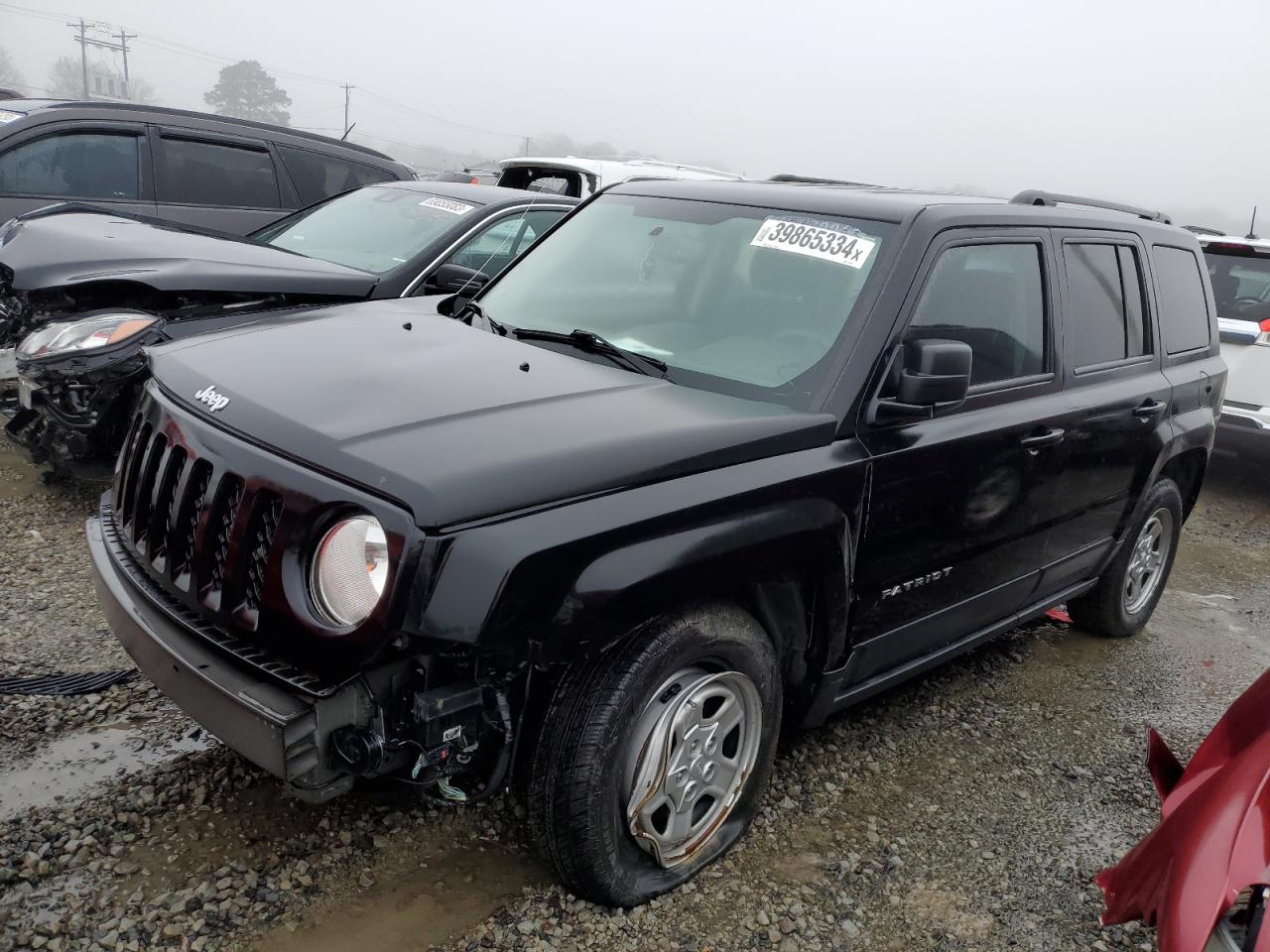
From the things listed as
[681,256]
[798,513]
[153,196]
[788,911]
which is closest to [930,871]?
[788,911]

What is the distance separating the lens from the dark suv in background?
6910 millimetres

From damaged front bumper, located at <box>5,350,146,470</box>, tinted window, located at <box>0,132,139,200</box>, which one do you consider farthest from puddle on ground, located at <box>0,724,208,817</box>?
tinted window, located at <box>0,132,139,200</box>

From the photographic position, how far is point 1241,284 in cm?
791

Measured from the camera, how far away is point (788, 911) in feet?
9.05

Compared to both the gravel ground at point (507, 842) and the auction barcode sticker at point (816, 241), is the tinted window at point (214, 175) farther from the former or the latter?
the auction barcode sticker at point (816, 241)

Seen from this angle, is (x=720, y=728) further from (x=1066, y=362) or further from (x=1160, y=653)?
(x=1160, y=653)

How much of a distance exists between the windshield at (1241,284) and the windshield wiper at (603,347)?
6.28m

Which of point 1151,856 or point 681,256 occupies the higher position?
point 681,256

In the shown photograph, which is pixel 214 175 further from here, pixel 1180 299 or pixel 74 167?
pixel 1180 299

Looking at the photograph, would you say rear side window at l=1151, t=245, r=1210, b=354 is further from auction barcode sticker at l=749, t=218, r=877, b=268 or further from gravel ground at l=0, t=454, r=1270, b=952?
auction barcode sticker at l=749, t=218, r=877, b=268

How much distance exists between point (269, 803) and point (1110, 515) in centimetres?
324

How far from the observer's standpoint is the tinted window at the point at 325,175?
26.2 ft

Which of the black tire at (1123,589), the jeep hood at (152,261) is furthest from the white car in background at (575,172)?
the black tire at (1123,589)

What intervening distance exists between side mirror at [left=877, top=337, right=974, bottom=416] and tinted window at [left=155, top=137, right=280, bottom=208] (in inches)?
245
